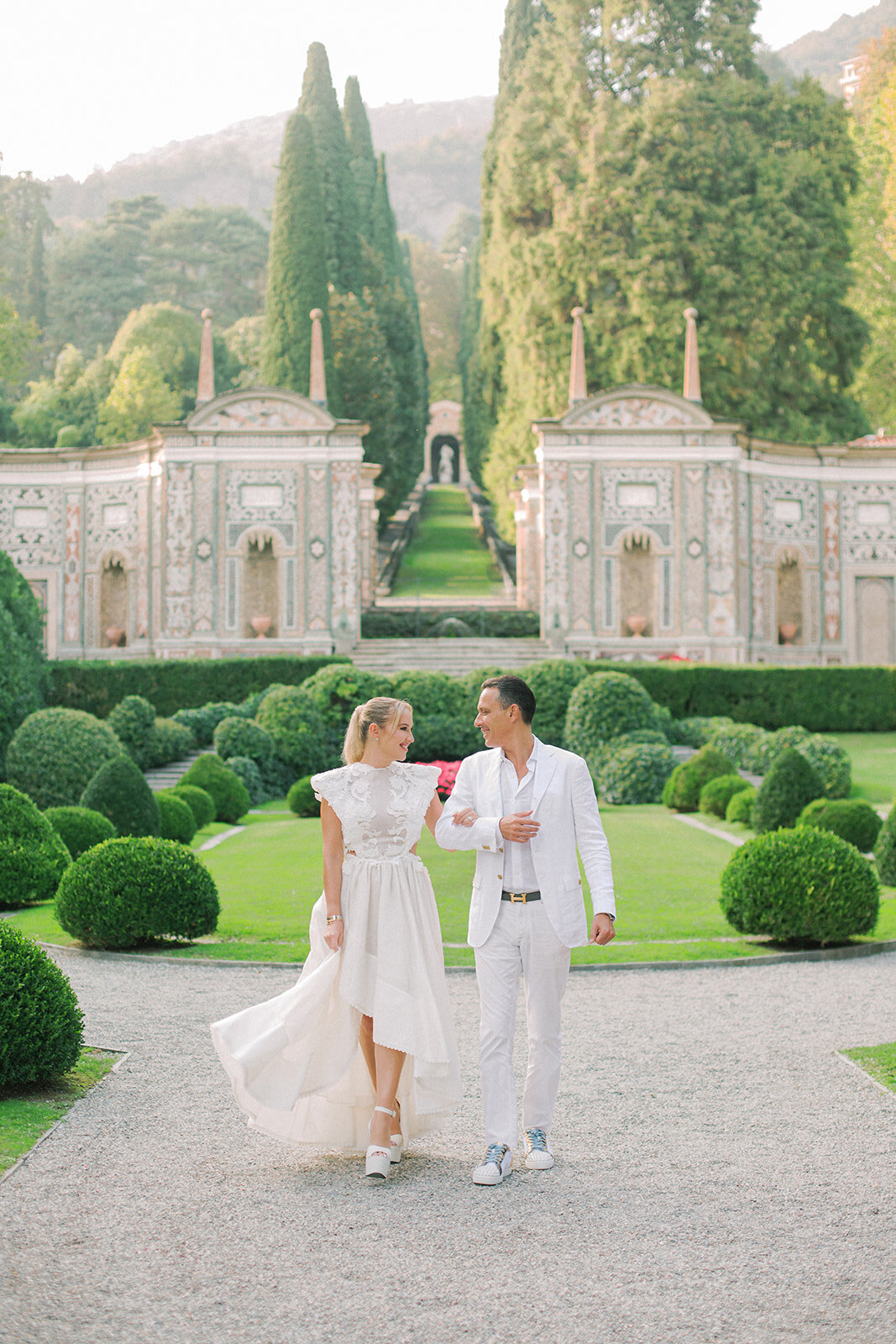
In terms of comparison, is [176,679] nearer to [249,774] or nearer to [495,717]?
[249,774]

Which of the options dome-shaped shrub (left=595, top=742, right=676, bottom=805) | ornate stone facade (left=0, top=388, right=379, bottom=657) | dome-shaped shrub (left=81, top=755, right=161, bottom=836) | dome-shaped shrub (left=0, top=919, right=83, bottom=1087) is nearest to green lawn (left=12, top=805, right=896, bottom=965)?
dome-shaped shrub (left=81, top=755, right=161, bottom=836)

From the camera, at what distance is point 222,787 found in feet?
57.8

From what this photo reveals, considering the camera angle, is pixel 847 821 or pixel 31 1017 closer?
pixel 31 1017

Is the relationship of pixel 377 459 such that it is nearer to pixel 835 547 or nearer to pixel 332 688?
pixel 835 547

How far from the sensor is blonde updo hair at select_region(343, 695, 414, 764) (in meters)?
5.02

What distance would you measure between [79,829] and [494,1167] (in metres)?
9.00

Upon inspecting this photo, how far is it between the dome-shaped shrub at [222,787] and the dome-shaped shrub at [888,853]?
338 inches

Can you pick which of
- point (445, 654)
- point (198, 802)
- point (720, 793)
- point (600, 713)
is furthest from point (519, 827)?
point (445, 654)

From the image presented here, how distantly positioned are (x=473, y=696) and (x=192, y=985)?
1316 cm

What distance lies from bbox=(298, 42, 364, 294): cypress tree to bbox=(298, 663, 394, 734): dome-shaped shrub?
1080 inches

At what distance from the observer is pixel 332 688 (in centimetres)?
2136

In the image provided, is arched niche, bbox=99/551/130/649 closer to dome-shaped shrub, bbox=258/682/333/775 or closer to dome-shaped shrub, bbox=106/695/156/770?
dome-shaped shrub, bbox=106/695/156/770

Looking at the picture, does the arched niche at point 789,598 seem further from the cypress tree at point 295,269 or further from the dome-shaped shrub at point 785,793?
the dome-shaped shrub at point 785,793

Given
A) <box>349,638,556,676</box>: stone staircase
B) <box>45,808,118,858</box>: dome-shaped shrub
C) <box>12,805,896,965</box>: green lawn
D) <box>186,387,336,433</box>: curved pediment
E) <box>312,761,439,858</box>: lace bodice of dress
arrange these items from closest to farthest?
<box>312,761,439,858</box>: lace bodice of dress < <box>12,805,896,965</box>: green lawn < <box>45,808,118,858</box>: dome-shaped shrub < <box>349,638,556,676</box>: stone staircase < <box>186,387,336,433</box>: curved pediment
